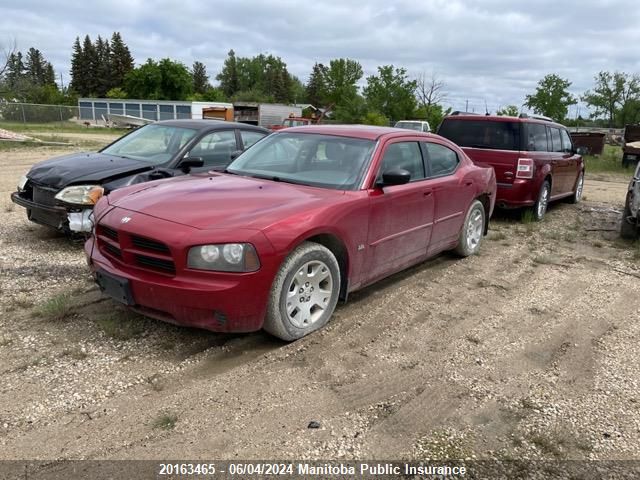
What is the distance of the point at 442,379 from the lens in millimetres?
3555

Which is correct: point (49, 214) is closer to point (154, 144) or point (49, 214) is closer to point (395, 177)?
point (154, 144)

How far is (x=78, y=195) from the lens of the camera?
19.0 feet

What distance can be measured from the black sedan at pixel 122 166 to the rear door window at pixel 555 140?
5.63m

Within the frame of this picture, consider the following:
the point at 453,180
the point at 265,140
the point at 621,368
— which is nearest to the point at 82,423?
the point at 265,140

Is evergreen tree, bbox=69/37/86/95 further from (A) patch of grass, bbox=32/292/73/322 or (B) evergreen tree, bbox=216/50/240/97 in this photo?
(A) patch of grass, bbox=32/292/73/322

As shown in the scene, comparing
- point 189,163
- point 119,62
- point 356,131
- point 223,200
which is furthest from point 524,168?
point 119,62

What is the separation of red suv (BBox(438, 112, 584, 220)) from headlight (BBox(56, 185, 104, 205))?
19.7ft

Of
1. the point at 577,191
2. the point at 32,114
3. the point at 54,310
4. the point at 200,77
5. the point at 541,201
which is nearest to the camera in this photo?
the point at 54,310

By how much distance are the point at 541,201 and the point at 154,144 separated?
6.56m

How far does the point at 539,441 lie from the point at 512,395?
0.50 metres

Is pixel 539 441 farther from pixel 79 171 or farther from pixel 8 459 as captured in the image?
pixel 79 171

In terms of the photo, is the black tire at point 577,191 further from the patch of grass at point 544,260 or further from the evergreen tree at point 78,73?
the evergreen tree at point 78,73

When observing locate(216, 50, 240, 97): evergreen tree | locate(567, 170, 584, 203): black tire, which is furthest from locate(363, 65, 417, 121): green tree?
locate(216, 50, 240, 97): evergreen tree

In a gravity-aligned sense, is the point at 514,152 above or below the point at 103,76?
below
